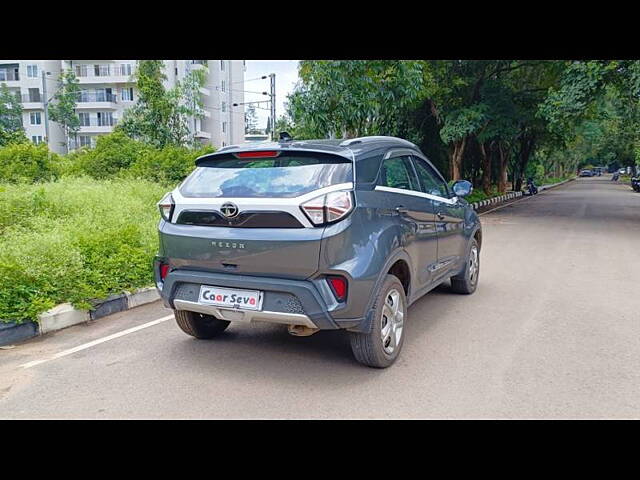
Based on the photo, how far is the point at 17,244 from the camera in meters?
6.03

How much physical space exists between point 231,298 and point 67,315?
2.38 m

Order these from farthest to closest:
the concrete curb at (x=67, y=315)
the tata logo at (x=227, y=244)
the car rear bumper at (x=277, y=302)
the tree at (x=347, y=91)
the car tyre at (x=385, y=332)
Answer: the tree at (x=347, y=91), the concrete curb at (x=67, y=315), the car tyre at (x=385, y=332), the tata logo at (x=227, y=244), the car rear bumper at (x=277, y=302)

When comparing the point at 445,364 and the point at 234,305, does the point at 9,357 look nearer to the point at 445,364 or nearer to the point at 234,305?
the point at 234,305

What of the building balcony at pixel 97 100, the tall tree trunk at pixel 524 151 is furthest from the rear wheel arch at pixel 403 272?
the building balcony at pixel 97 100

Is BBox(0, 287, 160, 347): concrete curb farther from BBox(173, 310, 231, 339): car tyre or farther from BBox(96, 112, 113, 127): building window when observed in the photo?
BBox(96, 112, 113, 127): building window

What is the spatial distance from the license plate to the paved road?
1.92 feet

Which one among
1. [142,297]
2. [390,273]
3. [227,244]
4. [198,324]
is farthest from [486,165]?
[227,244]

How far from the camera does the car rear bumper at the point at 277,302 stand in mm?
3787

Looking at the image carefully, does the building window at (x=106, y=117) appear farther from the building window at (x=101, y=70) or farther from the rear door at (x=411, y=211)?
the rear door at (x=411, y=211)

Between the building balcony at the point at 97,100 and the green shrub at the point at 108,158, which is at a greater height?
the building balcony at the point at 97,100

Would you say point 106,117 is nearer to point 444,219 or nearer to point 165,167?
point 165,167

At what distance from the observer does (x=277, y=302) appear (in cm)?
387
